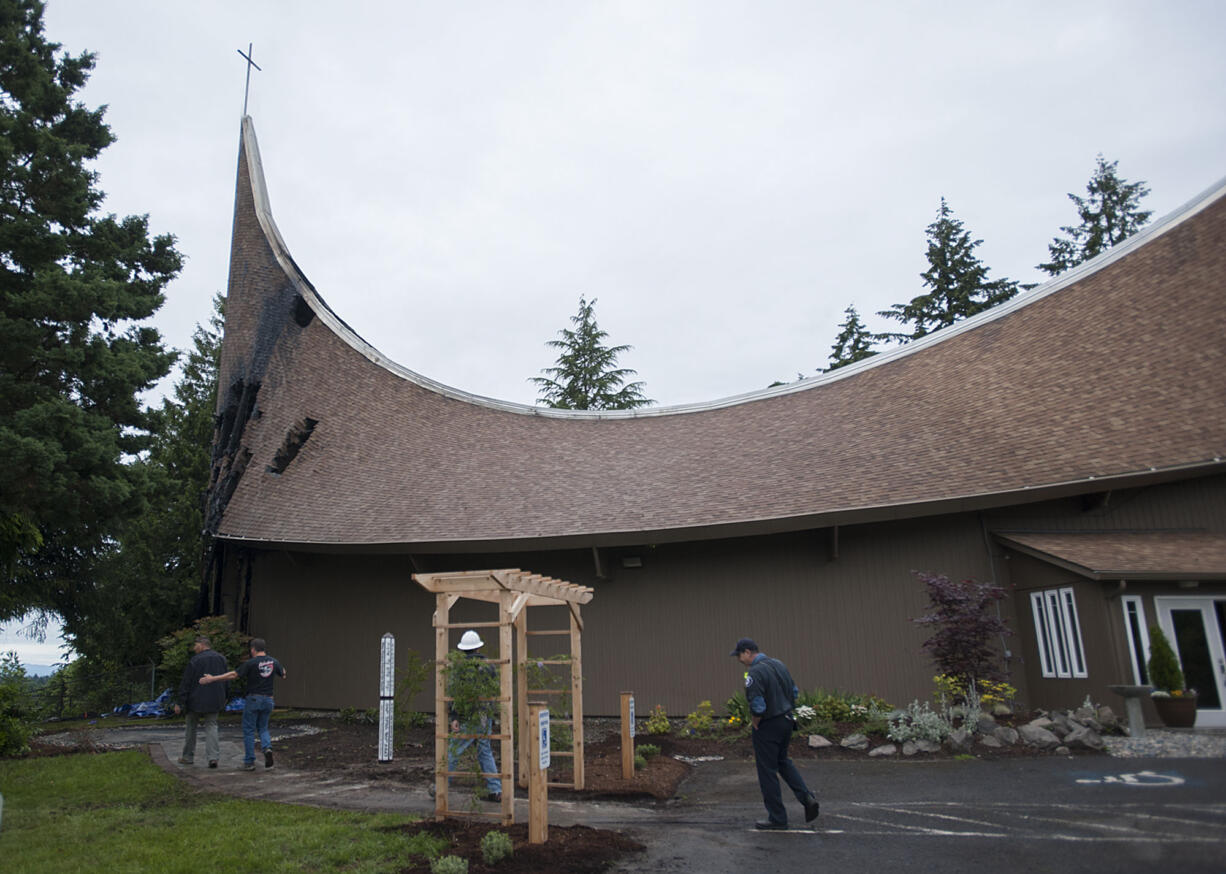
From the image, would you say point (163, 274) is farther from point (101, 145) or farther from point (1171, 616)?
point (1171, 616)

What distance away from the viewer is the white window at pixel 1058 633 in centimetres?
1199

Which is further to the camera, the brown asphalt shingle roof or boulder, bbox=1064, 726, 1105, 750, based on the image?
the brown asphalt shingle roof

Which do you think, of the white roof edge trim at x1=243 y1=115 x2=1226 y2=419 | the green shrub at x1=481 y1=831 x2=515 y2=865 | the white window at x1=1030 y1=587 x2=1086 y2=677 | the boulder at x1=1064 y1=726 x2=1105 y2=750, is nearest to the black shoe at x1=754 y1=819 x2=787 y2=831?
the green shrub at x1=481 y1=831 x2=515 y2=865

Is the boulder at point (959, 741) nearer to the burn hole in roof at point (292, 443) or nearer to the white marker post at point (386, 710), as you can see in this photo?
the white marker post at point (386, 710)

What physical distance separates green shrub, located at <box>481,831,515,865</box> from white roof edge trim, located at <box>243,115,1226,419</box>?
45.3 ft

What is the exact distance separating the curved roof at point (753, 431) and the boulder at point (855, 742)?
3.73 metres

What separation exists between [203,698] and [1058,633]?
37.2 ft

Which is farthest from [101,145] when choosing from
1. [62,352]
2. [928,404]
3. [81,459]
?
[928,404]

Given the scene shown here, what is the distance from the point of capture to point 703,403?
20.4 metres

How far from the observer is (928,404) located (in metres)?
16.3

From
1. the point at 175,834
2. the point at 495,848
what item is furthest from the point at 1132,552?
the point at 175,834

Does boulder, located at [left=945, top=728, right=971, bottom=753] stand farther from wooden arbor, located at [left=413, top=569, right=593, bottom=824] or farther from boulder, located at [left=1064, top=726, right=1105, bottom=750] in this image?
wooden arbor, located at [left=413, top=569, right=593, bottom=824]

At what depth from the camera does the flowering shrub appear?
1012 cm

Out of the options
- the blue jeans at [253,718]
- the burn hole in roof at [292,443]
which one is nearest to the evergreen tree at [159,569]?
the burn hole in roof at [292,443]
